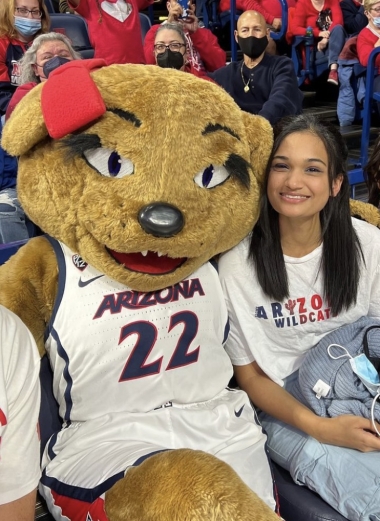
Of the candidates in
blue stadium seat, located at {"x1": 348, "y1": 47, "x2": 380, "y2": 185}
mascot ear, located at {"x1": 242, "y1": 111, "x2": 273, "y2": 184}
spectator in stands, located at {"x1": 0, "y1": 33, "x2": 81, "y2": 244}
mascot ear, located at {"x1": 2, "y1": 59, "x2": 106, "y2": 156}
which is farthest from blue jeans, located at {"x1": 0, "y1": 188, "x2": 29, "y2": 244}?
blue stadium seat, located at {"x1": 348, "y1": 47, "x2": 380, "y2": 185}

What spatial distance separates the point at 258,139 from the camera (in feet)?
5.11

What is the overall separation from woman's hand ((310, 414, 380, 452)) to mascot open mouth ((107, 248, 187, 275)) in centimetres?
57

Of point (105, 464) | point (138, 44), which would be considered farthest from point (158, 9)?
point (105, 464)

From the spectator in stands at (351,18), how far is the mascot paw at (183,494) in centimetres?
569

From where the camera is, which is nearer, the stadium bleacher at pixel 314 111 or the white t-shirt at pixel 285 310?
the stadium bleacher at pixel 314 111

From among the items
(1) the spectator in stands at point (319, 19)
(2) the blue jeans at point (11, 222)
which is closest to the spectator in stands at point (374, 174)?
(2) the blue jeans at point (11, 222)

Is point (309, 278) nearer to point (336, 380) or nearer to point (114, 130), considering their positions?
point (336, 380)

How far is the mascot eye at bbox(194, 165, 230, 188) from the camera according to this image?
1456 mm

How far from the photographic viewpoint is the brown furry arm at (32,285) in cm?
147

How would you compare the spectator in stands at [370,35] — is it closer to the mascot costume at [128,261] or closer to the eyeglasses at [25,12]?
the eyeglasses at [25,12]

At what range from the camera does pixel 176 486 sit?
46.1 inches

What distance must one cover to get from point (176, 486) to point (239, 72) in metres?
2.79

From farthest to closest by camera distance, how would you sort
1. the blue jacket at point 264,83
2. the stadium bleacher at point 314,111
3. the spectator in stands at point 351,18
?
the spectator in stands at point 351,18 → the blue jacket at point 264,83 → the stadium bleacher at point 314,111

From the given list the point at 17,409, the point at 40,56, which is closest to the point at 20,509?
the point at 17,409
